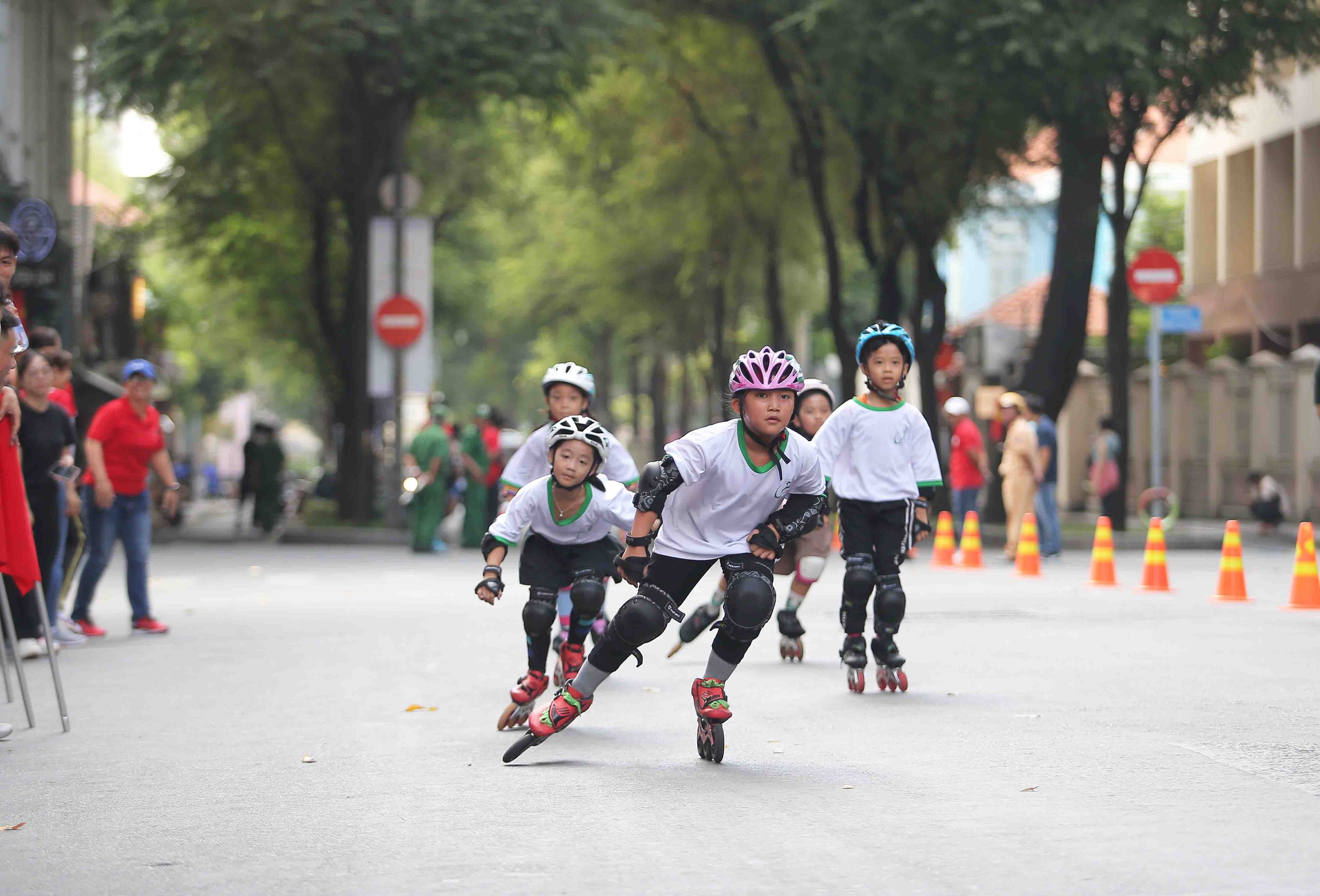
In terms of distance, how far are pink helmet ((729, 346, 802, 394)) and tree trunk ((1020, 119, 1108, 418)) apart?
695 inches

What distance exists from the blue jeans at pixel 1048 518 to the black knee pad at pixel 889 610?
11.5 meters

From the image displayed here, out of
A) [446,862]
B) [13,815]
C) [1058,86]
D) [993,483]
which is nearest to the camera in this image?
[446,862]

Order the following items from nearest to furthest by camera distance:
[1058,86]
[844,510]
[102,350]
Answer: [844,510] < [1058,86] < [102,350]

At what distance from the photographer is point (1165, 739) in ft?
25.2

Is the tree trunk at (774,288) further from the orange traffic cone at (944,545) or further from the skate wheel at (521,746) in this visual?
the skate wheel at (521,746)

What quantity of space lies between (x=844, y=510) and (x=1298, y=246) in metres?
27.2

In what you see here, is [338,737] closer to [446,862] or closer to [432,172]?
[446,862]

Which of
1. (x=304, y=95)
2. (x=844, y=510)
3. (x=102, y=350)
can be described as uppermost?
(x=304, y=95)

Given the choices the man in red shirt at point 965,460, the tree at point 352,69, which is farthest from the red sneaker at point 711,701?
the tree at point 352,69

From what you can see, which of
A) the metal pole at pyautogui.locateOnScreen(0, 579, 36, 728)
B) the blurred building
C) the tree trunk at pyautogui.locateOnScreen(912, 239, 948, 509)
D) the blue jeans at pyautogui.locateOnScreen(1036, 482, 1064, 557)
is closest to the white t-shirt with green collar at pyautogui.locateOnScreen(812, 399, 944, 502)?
the metal pole at pyautogui.locateOnScreen(0, 579, 36, 728)

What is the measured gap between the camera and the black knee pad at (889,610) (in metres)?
9.55

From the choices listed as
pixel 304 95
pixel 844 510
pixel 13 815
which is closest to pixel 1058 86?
pixel 304 95

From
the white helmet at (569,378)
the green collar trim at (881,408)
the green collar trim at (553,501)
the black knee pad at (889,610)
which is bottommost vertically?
the black knee pad at (889,610)

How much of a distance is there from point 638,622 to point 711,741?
1.73 feet
